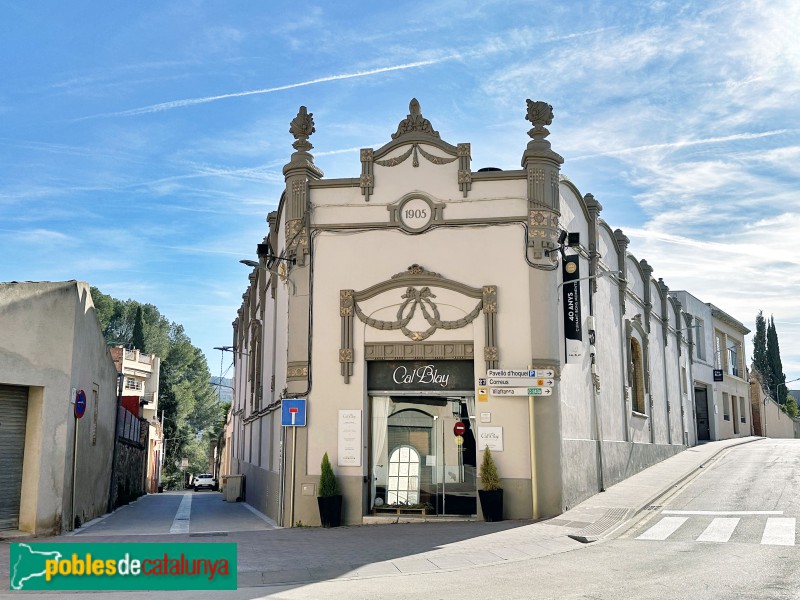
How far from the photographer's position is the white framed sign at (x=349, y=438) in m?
17.8

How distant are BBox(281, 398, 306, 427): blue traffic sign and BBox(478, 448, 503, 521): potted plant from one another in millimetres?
4354

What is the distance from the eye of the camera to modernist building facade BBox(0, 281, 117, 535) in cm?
1473

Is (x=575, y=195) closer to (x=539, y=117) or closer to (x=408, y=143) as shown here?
(x=539, y=117)

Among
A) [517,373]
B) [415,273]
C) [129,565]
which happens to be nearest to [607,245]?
[517,373]

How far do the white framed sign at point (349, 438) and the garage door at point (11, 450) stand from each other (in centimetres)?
670

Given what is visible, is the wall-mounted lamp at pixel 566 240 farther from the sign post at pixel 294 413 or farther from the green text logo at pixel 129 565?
the green text logo at pixel 129 565

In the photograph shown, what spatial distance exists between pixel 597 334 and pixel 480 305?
636 centimetres

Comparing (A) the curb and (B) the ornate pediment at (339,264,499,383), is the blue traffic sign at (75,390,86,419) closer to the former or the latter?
(B) the ornate pediment at (339,264,499,383)

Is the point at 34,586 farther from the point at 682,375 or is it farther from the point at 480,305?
the point at 682,375

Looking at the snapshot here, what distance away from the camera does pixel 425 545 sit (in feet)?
45.5

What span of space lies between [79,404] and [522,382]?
971 cm

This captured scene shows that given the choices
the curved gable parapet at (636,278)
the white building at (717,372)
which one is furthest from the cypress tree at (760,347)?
the curved gable parapet at (636,278)

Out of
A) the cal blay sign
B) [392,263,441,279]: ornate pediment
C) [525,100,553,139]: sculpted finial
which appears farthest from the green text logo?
[525,100,553,139]: sculpted finial

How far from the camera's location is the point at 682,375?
37812 mm
